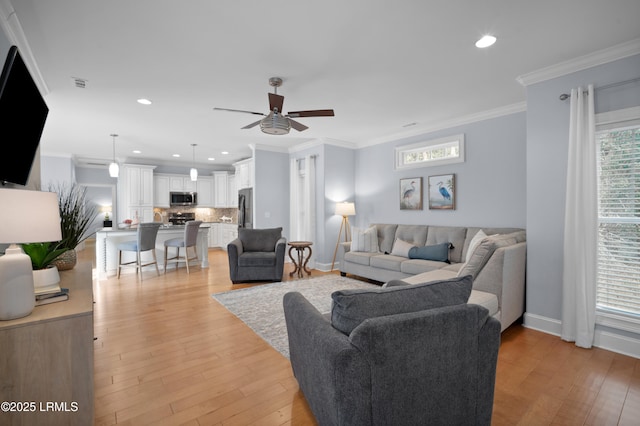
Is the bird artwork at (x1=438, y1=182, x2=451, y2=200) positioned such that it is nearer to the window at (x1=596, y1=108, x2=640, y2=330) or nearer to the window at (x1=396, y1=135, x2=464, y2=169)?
the window at (x1=396, y1=135, x2=464, y2=169)

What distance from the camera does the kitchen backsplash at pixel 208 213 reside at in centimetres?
917

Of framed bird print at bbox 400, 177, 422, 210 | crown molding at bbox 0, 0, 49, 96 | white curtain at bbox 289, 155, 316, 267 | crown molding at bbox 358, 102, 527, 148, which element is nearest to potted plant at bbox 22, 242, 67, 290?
crown molding at bbox 0, 0, 49, 96

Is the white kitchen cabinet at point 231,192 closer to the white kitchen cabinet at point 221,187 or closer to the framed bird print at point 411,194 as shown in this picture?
the white kitchen cabinet at point 221,187

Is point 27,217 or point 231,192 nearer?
point 27,217

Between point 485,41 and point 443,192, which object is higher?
point 485,41

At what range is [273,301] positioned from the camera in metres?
4.07

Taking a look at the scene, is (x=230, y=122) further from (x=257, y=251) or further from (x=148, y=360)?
(x=148, y=360)

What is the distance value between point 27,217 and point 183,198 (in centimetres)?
797

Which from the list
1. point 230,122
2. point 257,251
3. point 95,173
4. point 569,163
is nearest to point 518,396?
point 569,163

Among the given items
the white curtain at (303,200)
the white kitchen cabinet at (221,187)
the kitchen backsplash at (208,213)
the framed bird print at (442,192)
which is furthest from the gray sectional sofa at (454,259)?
the kitchen backsplash at (208,213)

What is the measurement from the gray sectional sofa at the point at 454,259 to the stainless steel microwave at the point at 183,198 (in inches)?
224

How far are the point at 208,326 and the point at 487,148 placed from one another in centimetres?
445

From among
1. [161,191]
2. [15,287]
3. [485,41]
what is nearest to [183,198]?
[161,191]

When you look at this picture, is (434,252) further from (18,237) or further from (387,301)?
(18,237)
